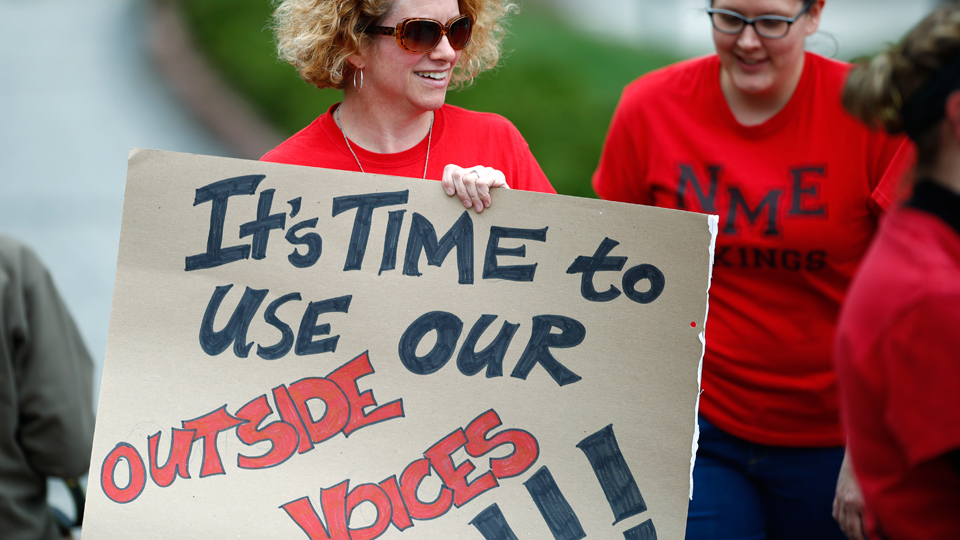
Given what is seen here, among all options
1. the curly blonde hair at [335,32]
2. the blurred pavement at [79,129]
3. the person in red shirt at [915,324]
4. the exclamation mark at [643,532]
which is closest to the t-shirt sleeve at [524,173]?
the curly blonde hair at [335,32]

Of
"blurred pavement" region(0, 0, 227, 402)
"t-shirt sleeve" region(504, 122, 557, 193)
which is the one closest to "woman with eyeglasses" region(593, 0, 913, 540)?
"t-shirt sleeve" region(504, 122, 557, 193)

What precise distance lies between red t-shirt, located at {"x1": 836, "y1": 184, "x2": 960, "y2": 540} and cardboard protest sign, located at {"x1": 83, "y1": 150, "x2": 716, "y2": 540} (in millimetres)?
631

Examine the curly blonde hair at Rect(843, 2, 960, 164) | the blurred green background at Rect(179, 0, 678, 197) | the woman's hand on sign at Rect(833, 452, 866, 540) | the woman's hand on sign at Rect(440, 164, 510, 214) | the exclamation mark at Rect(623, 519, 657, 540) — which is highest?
the blurred green background at Rect(179, 0, 678, 197)

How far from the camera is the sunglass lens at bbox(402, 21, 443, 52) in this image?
7.13ft

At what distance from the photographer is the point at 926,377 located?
121 cm

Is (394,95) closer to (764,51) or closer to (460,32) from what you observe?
(460,32)

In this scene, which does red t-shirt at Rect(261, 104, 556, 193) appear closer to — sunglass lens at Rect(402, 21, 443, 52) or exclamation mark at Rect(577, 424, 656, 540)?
sunglass lens at Rect(402, 21, 443, 52)

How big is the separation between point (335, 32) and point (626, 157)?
2.64 feet

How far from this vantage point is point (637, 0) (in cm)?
1058

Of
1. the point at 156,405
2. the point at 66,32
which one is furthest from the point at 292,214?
the point at 66,32

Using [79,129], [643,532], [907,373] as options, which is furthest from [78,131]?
[907,373]

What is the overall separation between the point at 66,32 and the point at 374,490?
10558mm

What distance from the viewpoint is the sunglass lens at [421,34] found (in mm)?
2174

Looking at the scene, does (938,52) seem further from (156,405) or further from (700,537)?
(156,405)
